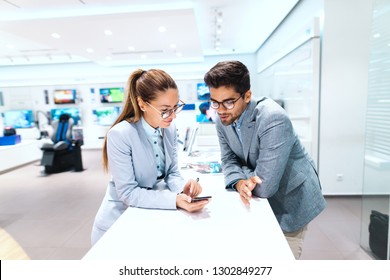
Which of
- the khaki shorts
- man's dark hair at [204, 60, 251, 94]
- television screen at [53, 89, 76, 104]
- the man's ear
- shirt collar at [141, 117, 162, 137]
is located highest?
television screen at [53, 89, 76, 104]

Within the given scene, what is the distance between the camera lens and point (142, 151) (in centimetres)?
134

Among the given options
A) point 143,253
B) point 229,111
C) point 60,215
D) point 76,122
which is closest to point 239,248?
point 143,253

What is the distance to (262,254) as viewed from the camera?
0.88 metres

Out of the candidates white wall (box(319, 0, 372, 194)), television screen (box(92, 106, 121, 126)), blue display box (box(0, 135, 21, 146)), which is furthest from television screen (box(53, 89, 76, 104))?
white wall (box(319, 0, 372, 194))

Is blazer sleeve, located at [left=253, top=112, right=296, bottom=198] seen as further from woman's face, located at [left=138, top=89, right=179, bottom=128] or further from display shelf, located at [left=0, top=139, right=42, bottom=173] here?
display shelf, located at [left=0, top=139, right=42, bottom=173]

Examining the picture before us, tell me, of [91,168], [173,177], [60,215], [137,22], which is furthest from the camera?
[91,168]

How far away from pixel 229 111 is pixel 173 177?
563mm

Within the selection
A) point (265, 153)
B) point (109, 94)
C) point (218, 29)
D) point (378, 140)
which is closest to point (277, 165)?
point (265, 153)

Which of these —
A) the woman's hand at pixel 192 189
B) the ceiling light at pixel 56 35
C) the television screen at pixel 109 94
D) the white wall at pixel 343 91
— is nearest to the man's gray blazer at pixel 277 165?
the woman's hand at pixel 192 189

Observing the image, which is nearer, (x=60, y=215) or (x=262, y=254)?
(x=262, y=254)

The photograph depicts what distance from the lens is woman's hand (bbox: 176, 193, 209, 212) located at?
119cm

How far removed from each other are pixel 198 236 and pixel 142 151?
55 cm

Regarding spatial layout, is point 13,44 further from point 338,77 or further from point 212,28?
point 338,77

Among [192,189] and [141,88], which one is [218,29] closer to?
[141,88]
